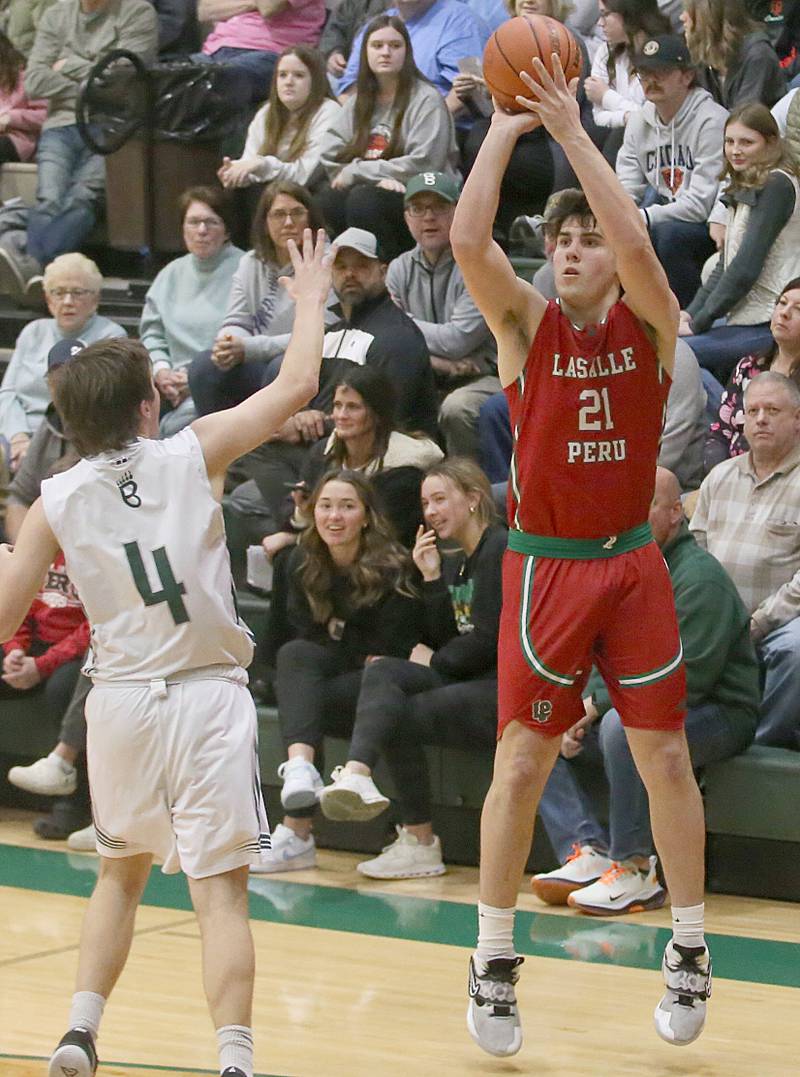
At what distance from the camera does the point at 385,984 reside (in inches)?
194

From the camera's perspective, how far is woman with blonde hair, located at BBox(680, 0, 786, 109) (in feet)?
25.9

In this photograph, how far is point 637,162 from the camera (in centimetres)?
797

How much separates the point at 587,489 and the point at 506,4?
16.2 feet

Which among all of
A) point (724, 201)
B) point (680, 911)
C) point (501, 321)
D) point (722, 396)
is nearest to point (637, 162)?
point (724, 201)

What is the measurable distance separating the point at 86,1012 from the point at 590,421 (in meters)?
1.68

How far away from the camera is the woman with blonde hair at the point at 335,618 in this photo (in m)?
6.41

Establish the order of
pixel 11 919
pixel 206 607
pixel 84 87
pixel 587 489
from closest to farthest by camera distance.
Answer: pixel 206 607
pixel 587 489
pixel 11 919
pixel 84 87

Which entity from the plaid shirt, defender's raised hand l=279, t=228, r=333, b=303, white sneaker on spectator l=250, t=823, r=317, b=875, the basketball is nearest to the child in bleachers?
the plaid shirt

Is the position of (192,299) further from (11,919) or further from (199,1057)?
(199,1057)

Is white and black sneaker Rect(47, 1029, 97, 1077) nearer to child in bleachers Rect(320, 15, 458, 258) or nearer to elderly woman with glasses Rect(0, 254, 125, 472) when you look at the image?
elderly woman with glasses Rect(0, 254, 125, 472)

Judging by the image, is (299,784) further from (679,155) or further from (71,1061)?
(679,155)

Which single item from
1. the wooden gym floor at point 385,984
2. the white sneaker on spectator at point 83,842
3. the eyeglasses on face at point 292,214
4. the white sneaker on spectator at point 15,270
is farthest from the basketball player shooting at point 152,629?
the white sneaker on spectator at point 15,270

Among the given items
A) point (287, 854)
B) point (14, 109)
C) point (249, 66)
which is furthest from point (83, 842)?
point (14, 109)

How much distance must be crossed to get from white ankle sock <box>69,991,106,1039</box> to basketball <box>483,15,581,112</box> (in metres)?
2.16
